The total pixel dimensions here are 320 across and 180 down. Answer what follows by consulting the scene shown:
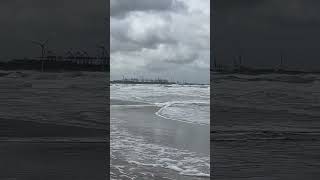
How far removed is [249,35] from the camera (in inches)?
143

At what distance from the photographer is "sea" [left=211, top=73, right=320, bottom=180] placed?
332 centimetres

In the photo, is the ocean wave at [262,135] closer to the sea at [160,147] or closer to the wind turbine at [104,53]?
the sea at [160,147]

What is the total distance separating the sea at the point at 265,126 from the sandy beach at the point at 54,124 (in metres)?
0.89

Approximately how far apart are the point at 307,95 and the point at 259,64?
46 centimetres


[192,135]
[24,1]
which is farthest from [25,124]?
[192,135]

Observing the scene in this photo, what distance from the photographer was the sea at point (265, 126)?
332 centimetres

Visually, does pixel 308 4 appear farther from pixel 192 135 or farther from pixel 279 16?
pixel 192 135

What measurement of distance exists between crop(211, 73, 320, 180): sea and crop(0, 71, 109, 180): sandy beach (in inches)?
35.1

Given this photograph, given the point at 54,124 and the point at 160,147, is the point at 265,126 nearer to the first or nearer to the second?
the point at 54,124

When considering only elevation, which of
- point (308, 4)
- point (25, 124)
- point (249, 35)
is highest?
point (308, 4)

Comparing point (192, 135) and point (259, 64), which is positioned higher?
point (259, 64)

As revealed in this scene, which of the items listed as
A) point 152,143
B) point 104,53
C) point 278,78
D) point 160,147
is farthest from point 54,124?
point 152,143

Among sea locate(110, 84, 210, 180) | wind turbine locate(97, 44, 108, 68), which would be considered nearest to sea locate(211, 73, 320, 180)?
sea locate(110, 84, 210, 180)

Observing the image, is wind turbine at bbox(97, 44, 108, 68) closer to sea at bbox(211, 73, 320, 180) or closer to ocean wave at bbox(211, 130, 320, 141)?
sea at bbox(211, 73, 320, 180)
